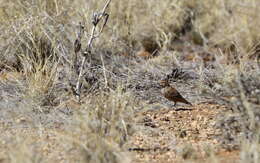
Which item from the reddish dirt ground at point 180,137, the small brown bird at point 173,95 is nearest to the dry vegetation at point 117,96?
the reddish dirt ground at point 180,137

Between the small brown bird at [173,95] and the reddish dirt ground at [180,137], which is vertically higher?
the small brown bird at [173,95]

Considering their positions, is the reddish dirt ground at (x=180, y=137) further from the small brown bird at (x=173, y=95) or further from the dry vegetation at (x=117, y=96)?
the small brown bird at (x=173, y=95)

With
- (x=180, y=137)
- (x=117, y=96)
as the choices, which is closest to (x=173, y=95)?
(x=180, y=137)

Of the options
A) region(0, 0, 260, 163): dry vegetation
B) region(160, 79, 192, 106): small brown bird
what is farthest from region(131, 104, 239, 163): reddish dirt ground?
region(160, 79, 192, 106): small brown bird

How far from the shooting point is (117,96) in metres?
4.15

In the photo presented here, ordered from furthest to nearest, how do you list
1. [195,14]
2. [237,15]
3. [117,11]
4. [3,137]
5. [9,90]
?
[195,14], [237,15], [117,11], [9,90], [3,137]

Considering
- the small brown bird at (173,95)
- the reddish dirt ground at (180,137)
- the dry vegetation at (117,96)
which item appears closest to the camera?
the dry vegetation at (117,96)

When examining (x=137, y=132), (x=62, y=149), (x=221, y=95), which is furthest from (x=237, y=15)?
(x=62, y=149)

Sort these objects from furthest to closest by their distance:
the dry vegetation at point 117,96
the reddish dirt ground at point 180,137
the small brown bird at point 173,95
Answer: the small brown bird at point 173,95 < the reddish dirt ground at point 180,137 < the dry vegetation at point 117,96

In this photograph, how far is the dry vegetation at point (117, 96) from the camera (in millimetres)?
3740

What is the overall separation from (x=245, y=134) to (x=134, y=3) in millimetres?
4701

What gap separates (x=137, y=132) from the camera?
4.27 meters

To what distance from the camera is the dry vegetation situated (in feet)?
12.3

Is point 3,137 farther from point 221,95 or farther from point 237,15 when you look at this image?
point 237,15
